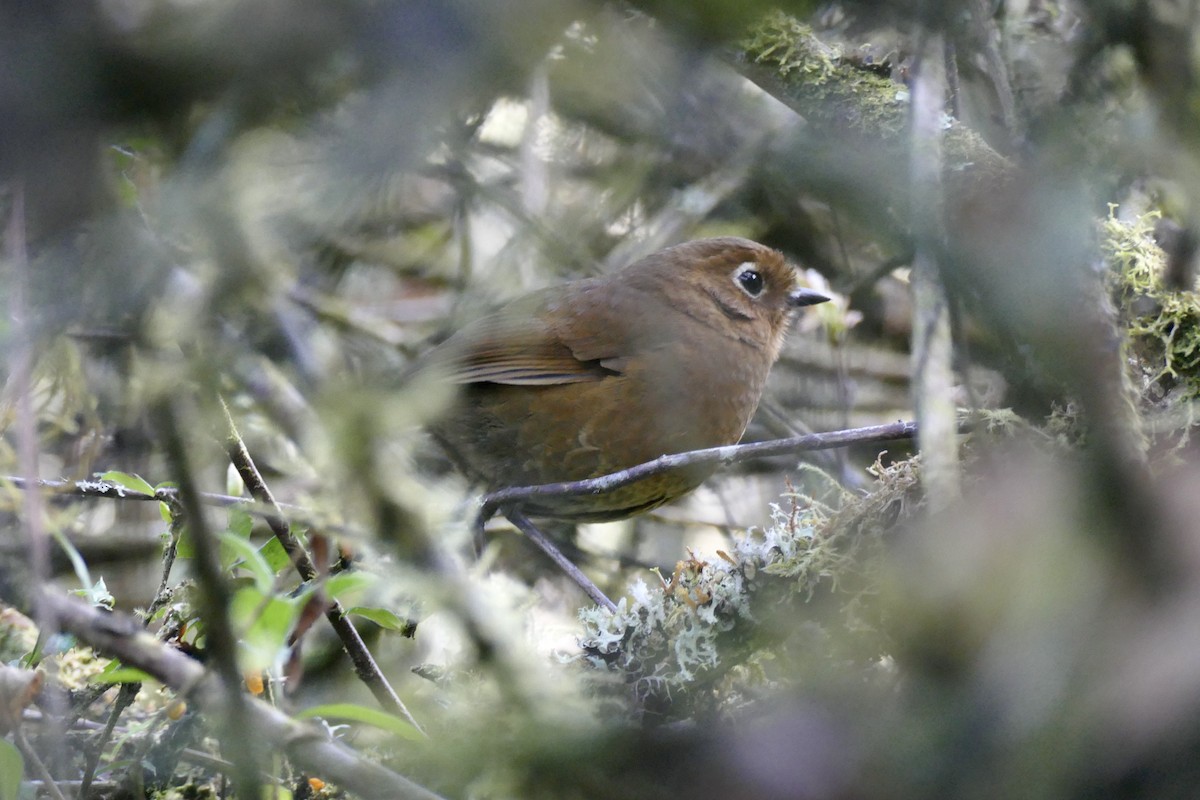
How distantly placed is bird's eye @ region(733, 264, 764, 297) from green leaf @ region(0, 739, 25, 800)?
3.41 meters

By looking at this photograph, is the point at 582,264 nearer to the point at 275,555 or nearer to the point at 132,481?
the point at 275,555

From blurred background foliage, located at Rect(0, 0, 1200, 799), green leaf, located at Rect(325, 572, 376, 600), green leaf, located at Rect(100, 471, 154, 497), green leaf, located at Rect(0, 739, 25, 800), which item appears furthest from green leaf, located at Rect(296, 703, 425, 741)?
green leaf, located at Rect(100, 471, 154, 497)

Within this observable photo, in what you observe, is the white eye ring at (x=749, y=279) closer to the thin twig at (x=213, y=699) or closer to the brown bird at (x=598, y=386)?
the brown bird at (x=598, y=386)

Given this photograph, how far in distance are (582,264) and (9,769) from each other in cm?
187

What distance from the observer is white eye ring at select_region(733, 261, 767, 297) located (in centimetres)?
460

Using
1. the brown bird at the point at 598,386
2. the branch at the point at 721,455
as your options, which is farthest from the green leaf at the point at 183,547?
the brown bird at the point at 598,386

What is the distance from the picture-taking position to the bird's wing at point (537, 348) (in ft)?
13.7

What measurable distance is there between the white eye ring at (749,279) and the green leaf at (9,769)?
11.2 ft

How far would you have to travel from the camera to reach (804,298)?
4.51m

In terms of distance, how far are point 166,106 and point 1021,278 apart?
41.8 inches

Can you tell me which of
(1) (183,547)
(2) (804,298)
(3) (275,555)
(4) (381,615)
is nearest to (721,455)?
(4) (381,615)

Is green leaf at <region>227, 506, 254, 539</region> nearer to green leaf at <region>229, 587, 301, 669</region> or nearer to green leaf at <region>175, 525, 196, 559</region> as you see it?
green leaf at <region>175, 525, 196, 559</region>

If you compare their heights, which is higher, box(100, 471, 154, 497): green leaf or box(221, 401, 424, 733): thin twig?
box(100, 471, 154, 497): green leaf

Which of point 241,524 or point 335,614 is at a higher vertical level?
point 241,524
